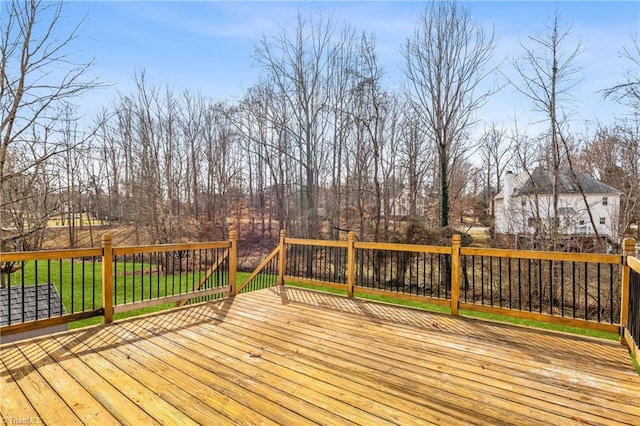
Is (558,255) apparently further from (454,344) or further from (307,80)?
(307,80)

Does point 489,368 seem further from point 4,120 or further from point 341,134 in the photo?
point 341,134

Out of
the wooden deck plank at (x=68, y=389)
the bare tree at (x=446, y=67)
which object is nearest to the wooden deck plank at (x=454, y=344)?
the wooden deck plank at (x=68, y=389)

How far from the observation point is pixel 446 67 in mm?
9266

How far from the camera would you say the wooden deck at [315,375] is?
82.7 inches

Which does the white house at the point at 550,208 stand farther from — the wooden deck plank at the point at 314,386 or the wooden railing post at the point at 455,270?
the wooden deck plank at the point at 314,386

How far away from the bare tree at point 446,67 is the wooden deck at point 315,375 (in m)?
6.55

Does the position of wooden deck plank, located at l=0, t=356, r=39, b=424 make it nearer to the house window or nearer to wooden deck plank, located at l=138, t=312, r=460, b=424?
wooden deck plank, located at l=138, t=312, r=460, b=424

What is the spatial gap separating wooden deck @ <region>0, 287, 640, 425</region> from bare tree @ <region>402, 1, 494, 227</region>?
6.55 m

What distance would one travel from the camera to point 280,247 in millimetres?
6391

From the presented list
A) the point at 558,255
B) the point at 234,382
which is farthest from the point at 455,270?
the point at 234,382

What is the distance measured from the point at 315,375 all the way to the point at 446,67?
30.5 feet

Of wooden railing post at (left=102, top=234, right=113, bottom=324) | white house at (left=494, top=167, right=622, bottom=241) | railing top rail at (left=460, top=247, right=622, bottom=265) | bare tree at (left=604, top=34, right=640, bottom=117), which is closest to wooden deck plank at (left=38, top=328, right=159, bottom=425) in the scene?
wooden railing post at (left=102, top=234, right=113, bottom=324)

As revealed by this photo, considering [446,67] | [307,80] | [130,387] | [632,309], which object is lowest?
[130,387]

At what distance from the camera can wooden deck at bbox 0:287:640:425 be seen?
2.10 m
